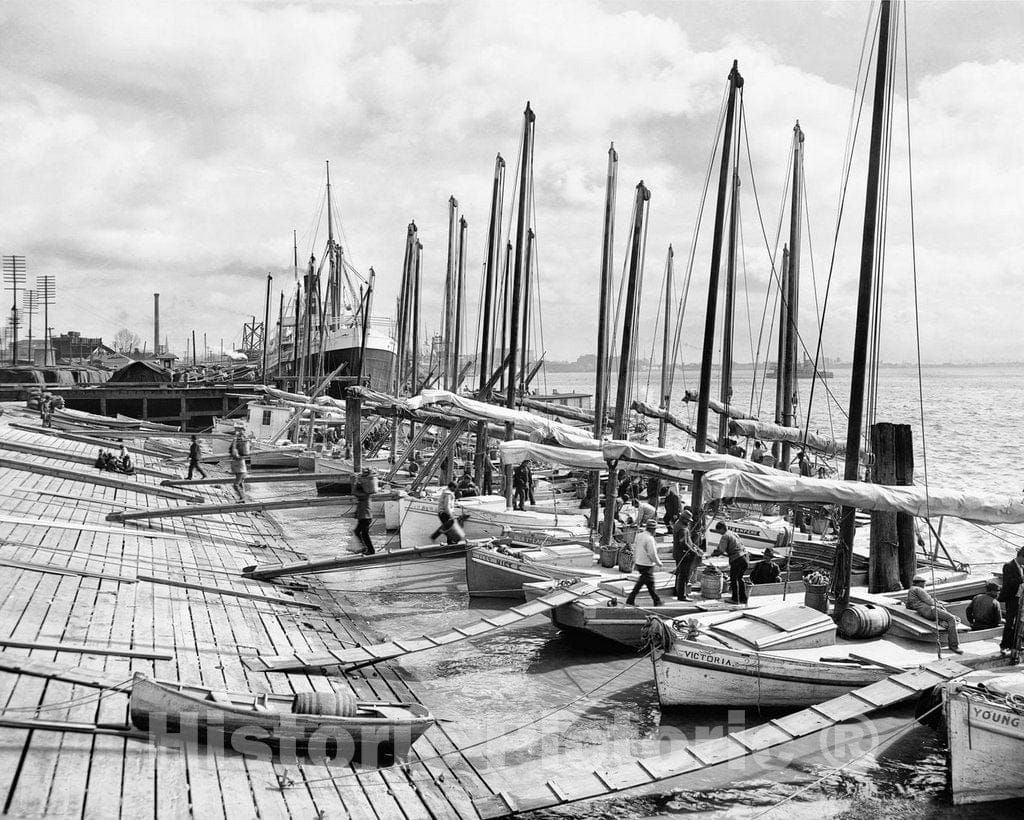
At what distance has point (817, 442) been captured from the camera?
32.0 m

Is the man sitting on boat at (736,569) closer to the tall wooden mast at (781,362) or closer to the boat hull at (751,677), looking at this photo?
the boat hull at (751,677)

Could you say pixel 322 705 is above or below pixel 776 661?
above

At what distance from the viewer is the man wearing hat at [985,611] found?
1453 centimetres

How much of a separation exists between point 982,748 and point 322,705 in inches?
316

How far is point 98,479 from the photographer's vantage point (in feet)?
87.6

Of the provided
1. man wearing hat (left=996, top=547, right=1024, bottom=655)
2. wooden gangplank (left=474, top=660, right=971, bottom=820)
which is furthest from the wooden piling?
wooden gangplank (left=474, top=660, right=971, bottom=820)

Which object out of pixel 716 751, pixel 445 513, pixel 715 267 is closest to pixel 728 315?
pixel 715 267

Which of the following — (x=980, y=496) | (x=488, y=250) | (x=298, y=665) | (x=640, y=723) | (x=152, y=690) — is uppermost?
(x=488, y=250)

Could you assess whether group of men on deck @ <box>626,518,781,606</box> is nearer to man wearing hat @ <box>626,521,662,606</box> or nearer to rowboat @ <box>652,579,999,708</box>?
man wearing hat @ <box>626,521,662,606</box>

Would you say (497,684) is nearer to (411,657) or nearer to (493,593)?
(411,657)

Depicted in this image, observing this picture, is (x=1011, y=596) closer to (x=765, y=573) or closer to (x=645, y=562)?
(x=765, y=573)

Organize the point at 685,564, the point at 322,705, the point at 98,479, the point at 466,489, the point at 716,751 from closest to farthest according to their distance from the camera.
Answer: the point at 322,705, the point at 716,751, the point at 685,564, the point at 98,479, the point at 466,489

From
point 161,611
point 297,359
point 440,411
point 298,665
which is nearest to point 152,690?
point 298,665

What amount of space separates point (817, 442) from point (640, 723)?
21279mm
